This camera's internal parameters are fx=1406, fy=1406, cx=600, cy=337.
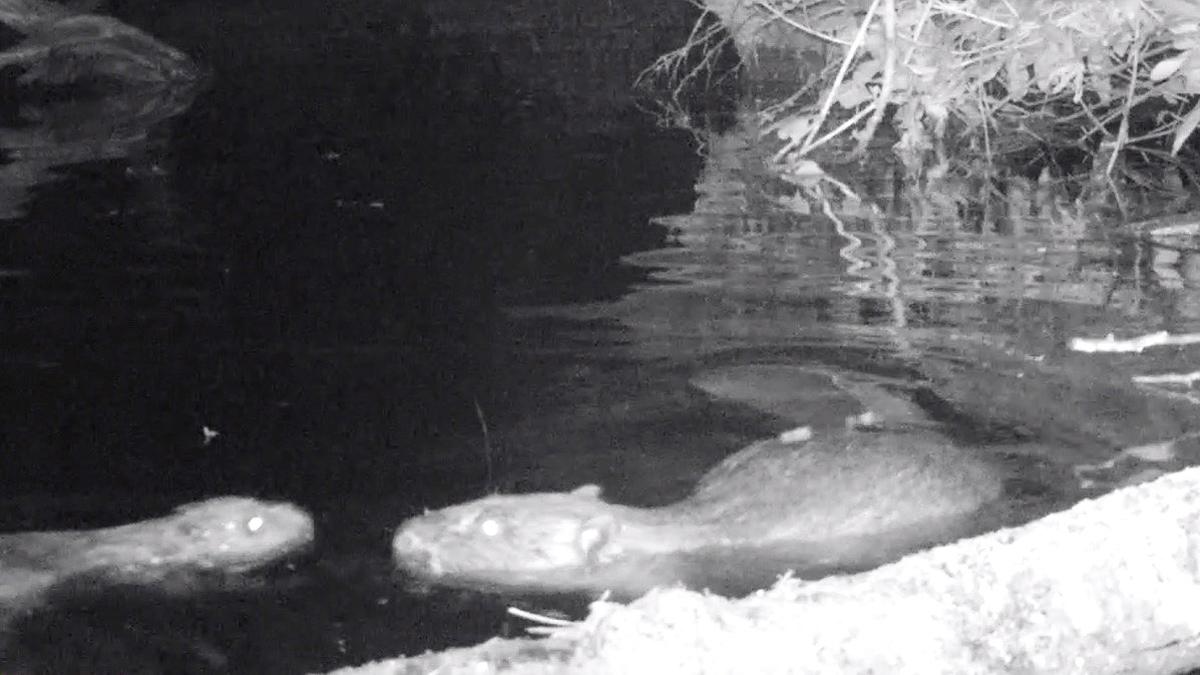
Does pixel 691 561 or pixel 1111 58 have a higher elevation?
pixel 1111 58

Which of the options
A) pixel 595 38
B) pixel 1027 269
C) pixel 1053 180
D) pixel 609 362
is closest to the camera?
pixel 609 362

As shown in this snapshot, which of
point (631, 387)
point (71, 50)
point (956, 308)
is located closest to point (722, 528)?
point (631, 387)

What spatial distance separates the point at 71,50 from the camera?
10344mm

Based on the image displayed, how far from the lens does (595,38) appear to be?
14.8 meters

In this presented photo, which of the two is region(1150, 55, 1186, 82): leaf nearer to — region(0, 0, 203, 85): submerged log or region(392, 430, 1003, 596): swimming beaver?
region(392, 430, 1003, 596): swimming beaver

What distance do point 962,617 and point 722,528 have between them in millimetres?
1185

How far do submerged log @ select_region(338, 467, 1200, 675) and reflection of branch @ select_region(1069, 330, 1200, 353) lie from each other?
1.62m

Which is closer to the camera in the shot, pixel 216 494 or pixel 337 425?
pixel 216 494

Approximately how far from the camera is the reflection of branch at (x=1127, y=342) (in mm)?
3621

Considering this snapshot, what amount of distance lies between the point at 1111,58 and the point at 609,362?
4028mm

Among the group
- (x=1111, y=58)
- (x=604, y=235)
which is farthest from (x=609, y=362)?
(x=1111, y=58)

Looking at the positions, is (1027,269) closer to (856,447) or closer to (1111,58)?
(856,447)

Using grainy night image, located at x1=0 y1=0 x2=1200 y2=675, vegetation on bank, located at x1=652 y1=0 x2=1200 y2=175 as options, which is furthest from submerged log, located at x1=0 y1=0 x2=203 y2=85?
vegetation on bank, located at x1=652 y1=0 x2=1200 y2=175

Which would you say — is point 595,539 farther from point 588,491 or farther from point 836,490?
point 836,490
